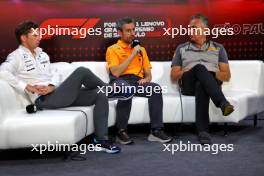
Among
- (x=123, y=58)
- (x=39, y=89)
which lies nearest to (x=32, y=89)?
(x=39, y=89)

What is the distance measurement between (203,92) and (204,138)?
39 cm

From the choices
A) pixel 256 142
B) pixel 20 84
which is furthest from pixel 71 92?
pixel 256 142

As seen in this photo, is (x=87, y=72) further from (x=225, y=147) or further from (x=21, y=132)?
(x=225, y=147)

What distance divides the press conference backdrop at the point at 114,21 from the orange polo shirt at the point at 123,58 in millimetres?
740

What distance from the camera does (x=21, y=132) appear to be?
136 inches

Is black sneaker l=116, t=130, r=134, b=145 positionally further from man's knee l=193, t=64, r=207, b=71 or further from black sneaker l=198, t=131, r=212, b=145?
man's knee l=193, t=64, r=207, b=71

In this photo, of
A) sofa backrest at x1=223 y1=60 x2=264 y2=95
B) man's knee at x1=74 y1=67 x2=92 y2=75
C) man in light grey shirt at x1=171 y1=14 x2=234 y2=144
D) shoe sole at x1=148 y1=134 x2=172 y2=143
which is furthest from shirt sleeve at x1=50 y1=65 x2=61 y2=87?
sofa backrest at x1=223 y1=60 x2=264 y2=95

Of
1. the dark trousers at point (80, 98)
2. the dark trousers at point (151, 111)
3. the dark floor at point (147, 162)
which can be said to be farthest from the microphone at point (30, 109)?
the dark trousers at point (151, 111)

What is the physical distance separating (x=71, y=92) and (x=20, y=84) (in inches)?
15.7

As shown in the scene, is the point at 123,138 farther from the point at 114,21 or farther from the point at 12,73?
the point at 114,21

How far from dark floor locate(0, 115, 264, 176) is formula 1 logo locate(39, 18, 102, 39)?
1.51m

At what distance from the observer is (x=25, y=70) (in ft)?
12.9

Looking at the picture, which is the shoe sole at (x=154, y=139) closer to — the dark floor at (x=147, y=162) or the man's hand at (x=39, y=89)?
the dark floor at (x=147, y=162)

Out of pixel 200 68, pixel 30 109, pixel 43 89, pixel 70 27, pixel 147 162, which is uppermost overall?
pixel 70 27
